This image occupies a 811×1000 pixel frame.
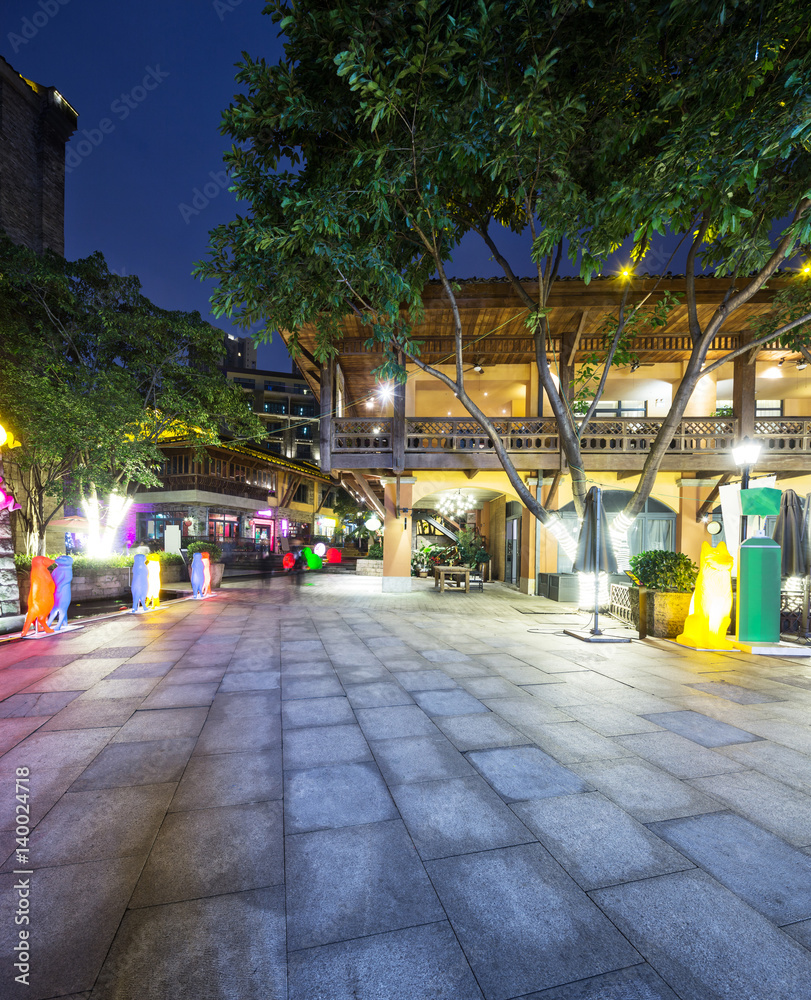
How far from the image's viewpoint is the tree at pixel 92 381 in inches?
472

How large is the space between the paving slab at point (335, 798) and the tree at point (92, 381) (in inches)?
488

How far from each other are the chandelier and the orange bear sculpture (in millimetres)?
13296

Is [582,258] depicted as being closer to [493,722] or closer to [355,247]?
[355,247]

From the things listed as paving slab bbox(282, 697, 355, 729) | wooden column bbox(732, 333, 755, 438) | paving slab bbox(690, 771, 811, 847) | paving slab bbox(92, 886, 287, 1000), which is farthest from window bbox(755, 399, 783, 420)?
paving slab bbox(92, 886, 287, 1000)

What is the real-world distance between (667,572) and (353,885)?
7.67 metres

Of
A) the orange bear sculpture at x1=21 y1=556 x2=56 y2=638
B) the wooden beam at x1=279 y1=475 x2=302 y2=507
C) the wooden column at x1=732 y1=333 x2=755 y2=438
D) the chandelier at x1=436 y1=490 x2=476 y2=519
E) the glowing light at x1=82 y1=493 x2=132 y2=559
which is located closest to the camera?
the orange bear sculpture at x1=21 y1=556 x2=56 y2=638

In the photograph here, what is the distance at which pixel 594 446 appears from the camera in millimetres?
12484

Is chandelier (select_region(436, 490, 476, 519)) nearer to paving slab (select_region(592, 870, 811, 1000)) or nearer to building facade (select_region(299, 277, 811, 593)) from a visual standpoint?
building facade (select_region(299, 277, 811, 593))

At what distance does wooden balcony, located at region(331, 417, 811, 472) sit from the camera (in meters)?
12.3

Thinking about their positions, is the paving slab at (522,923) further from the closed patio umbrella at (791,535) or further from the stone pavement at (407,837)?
the closed patio umbrella at (791,535)

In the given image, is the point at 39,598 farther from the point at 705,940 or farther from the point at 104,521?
the point at 104,521

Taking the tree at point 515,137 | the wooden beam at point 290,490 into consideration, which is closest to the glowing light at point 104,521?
the tree at point 515,137

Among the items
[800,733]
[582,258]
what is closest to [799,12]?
[582,258]

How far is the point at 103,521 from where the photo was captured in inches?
613
